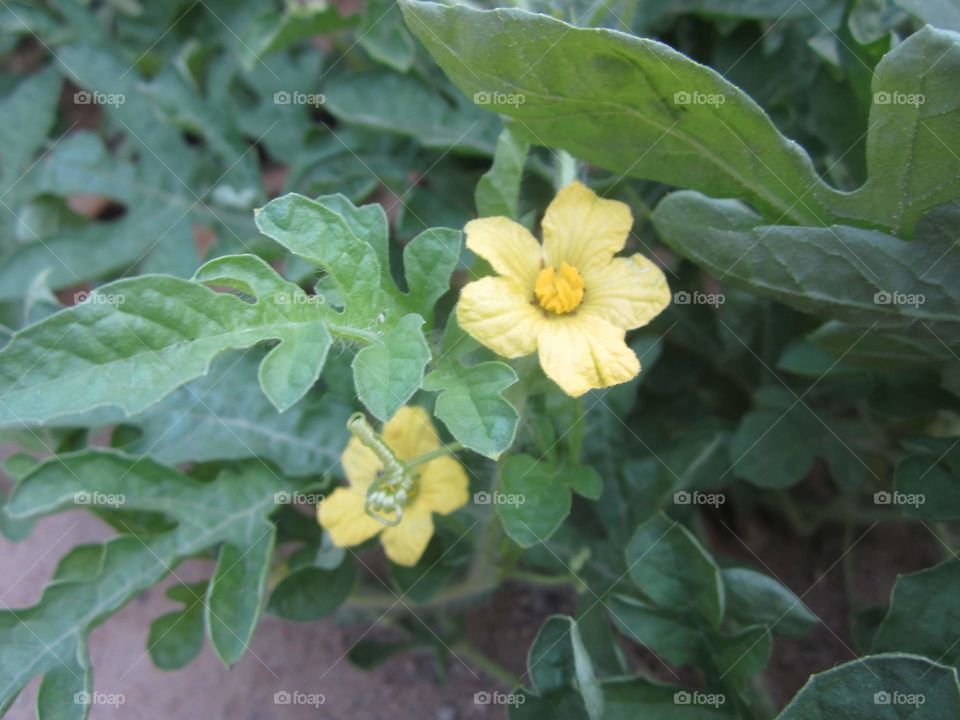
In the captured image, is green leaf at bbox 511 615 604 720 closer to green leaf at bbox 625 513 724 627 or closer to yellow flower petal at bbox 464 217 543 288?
green leaf at bbox 625 513 724 627

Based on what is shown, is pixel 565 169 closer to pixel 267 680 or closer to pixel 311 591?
pixel 311 591

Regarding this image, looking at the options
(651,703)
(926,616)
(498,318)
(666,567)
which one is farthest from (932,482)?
(498,318)

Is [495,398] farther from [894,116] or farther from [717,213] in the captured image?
[894,116]

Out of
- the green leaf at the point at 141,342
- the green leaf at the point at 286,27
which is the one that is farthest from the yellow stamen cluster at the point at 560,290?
the green leaf at the point at 286,27

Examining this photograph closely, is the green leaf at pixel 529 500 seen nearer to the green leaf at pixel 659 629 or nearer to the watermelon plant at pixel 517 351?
the watermelon plant at pixel 517 351

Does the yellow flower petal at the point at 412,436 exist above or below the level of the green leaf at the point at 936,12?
below

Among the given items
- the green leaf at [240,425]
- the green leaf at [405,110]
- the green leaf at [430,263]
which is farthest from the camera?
the green leaf at [405,110]

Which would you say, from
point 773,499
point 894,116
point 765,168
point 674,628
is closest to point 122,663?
point 674,628
